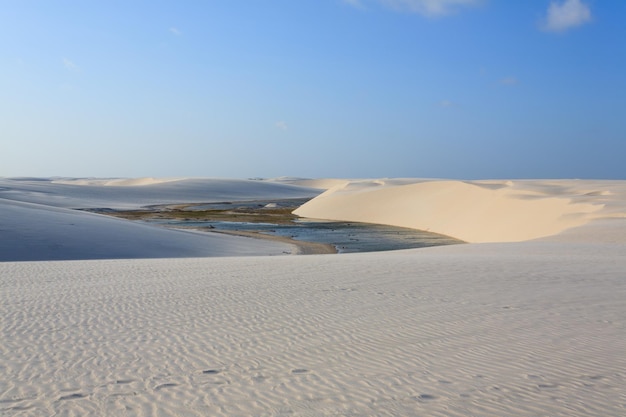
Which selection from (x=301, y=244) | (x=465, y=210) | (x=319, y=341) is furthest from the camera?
(x=465, y=210)

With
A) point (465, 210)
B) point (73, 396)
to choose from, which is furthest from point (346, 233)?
point (73, 396)

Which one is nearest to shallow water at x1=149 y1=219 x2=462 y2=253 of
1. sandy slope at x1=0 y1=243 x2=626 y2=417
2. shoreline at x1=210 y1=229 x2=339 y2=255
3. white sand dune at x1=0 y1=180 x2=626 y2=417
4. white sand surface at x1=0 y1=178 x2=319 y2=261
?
shoreline at x1=210 y1=229 x2=339 y2=255

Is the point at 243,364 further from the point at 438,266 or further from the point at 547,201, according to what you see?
the point at 547,201

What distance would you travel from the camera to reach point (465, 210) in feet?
110

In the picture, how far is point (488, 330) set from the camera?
23.5ft

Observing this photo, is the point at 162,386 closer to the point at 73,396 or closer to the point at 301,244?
the point at 73,396

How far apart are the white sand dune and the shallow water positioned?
41.4 ft

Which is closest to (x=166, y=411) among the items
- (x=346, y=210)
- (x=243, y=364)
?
(x=243, y=364)

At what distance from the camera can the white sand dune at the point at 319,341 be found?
16.2 feet

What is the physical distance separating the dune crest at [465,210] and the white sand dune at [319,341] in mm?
14263

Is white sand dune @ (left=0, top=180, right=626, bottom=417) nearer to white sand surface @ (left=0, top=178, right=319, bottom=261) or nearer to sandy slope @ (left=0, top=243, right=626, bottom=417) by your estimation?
sandy slope @ (left=0, top=243, right=626, bottom=417)

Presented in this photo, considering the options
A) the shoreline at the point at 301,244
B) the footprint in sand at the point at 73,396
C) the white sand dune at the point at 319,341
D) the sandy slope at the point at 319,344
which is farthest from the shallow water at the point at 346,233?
the footprint in sand at the point at 73,396

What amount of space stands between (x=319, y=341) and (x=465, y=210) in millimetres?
28106

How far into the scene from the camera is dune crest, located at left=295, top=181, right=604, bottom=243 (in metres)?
26.4
